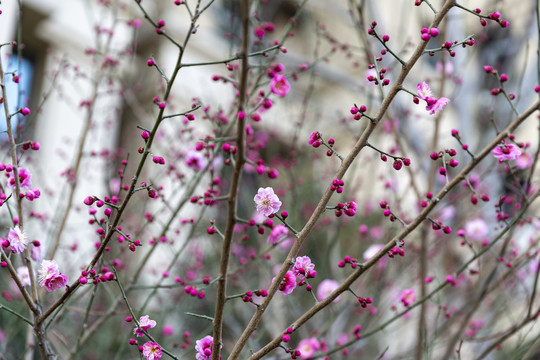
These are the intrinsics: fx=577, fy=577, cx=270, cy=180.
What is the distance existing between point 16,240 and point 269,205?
68 cm

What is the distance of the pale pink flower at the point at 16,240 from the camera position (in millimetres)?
1515

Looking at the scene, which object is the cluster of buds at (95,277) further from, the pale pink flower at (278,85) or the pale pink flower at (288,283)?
the pale pink flower at (278,85)

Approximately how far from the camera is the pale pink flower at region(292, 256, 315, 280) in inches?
60.8

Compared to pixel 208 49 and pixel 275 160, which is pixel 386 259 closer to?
pixel 275 160

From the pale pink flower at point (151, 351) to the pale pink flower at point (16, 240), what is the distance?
0.42m

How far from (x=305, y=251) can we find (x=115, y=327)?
156 cm

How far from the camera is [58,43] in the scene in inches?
255

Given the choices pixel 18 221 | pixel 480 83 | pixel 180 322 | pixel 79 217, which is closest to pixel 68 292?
pixel 18 221

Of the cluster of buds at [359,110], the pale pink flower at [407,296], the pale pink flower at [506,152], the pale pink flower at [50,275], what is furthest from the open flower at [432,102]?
the pale pink flower at [50,275]

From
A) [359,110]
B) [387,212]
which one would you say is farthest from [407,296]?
[359,110]

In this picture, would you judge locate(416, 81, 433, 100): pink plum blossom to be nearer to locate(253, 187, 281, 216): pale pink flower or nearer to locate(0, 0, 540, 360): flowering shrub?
locate(0, 0, 540, 360): flowering shrub

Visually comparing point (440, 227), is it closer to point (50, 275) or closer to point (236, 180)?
point (236, 180)

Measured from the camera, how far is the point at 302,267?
1552mm

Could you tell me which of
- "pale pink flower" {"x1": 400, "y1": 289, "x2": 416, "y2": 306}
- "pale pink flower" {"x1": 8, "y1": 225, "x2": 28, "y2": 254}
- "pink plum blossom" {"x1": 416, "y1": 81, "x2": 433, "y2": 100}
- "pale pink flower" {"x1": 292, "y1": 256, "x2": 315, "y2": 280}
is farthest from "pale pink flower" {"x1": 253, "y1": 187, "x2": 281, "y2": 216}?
"pale pink flower" {"x1": 400, "y1": 289, "x2": 416, "y2": 306}
